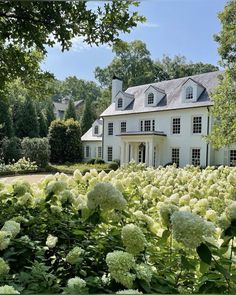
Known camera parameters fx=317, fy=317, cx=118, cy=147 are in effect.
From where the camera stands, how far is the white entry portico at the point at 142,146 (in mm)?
13539

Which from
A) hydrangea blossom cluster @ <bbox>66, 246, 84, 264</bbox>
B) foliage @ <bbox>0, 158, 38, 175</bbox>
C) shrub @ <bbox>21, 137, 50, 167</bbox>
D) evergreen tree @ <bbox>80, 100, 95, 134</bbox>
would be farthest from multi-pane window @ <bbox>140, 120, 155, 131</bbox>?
hydrangea blossom cluster @ <bbox>66, 246, 84, 264</bbox>

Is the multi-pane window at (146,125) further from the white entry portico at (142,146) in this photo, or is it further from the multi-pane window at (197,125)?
the multi-pane window at (197,125)

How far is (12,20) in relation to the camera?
5.36 feet

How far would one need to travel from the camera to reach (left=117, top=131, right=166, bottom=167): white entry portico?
13539mm

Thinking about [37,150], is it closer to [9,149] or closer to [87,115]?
[9,149]

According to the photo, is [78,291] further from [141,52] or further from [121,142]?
[121,142]

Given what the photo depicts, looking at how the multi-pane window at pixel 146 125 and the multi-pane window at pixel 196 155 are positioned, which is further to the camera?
the multi-pane window at pixel 146 125

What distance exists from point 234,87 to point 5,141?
830 centimetres

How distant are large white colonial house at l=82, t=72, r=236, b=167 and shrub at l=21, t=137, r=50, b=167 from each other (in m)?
1.74

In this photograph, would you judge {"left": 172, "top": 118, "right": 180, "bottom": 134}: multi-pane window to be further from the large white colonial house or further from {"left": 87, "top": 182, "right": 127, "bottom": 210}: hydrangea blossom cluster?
{"left": 87, "top": 182, "right": 127, "bottom": 210}: hydrangea blossom cluster

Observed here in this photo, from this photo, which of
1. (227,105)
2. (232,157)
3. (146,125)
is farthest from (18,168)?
(227,105)

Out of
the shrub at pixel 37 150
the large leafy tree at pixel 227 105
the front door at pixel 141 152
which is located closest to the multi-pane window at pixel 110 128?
the front door at pixel 141 152

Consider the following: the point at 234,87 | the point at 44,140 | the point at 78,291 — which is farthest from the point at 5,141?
the point at 78,291

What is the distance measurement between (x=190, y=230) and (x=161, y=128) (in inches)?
535
